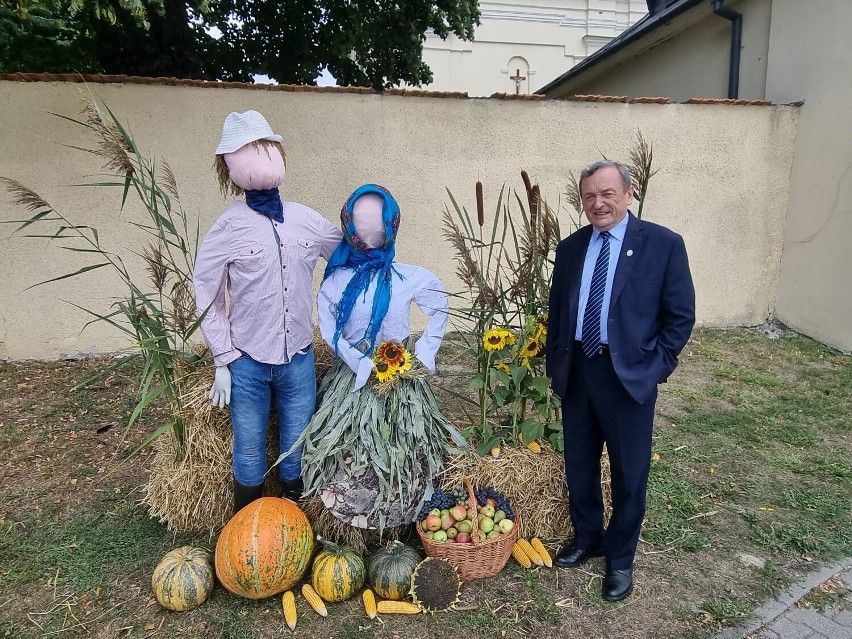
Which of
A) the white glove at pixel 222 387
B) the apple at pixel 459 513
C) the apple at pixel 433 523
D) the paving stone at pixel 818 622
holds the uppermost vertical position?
the white glove at pixel 222 387

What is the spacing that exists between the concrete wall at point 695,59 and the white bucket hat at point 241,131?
19.4ft

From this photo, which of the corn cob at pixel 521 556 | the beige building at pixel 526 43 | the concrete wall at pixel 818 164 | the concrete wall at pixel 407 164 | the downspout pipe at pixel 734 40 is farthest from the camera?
the beige building at pixel 526 43

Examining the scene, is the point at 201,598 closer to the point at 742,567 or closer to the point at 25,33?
the point at 742,567

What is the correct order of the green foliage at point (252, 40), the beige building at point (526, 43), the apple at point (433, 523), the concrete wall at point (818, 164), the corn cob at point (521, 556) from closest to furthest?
1. the apple at point (433, 523)
2. the corn cob at point (521, 556)
3. the concrete wall at point (818, 164)
4. the green foliage at point (252, 40)
5. the beige building at point (526, 43)

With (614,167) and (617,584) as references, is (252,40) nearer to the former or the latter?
(614,167)

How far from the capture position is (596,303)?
2.13 meters

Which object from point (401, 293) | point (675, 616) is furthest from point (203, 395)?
point (675, 616)

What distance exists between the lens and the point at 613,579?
2318mm

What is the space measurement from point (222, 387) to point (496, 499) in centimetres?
126

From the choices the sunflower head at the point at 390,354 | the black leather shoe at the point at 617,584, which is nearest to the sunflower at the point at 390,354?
the sunflower head at the point at 390,354

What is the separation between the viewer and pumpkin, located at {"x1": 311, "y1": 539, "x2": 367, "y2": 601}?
7.35ft

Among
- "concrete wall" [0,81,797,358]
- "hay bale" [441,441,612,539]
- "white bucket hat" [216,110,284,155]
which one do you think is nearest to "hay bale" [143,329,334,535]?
"hay bale" [441,441,612,539]

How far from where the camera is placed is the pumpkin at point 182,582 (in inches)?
87.5

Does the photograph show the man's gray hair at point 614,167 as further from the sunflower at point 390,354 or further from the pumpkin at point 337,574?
the pumpkin at point 337,574
